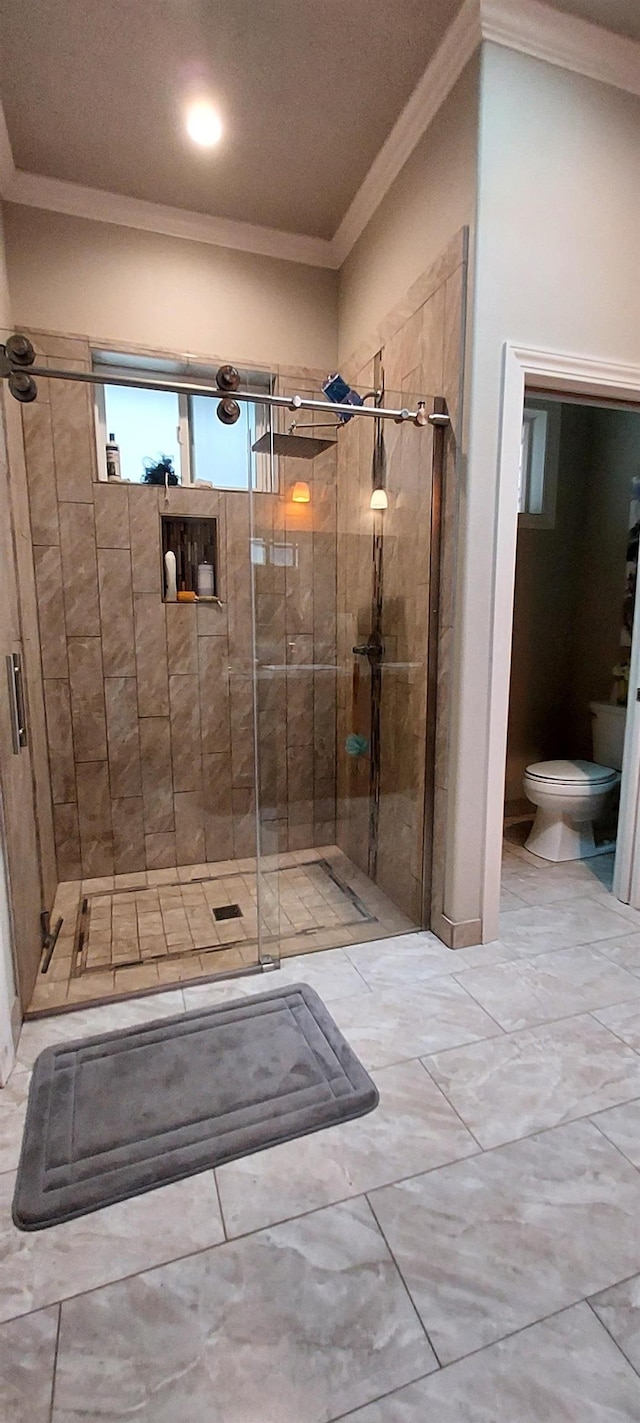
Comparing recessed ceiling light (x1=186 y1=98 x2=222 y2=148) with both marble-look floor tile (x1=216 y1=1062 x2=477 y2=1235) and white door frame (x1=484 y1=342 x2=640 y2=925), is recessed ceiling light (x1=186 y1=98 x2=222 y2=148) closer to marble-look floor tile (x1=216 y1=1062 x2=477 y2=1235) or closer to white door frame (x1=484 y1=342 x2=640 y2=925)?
white door frame (x1=484 y1=342 x2=640 y2=925)

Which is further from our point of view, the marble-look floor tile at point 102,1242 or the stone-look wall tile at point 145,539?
the stone-look wall tile at point 145,539

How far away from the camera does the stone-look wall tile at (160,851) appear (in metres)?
2.96

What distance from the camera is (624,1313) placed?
1042 millimetres

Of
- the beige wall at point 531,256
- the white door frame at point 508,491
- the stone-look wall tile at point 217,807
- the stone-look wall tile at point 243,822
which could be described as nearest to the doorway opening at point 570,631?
the white door frame at point 508,491

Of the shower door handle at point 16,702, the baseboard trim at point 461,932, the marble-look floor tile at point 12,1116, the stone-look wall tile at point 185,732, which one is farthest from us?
the stone-look wall tile at point 185,732

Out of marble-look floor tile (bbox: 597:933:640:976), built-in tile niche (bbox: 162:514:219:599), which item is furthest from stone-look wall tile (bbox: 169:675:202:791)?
marble-look floor tile (bbox: 597:933:640:976)

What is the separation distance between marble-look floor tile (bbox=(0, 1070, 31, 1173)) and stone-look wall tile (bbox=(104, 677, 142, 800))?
1.42 metres

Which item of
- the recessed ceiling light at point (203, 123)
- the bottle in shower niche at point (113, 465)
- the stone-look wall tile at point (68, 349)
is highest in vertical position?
the recessed ceiling light at point (203, 123)

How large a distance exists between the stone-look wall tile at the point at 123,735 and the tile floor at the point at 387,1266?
1.29m

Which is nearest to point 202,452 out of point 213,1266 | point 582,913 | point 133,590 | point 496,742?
point 133,590

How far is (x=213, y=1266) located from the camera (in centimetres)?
112

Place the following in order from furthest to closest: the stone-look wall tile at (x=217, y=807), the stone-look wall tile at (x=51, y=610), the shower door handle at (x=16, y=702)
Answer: the stone-look wall tile at (x=217, y=807), the stone-look wall tile at (x=51, y=610), the shower door handle at (x=16, y=702)

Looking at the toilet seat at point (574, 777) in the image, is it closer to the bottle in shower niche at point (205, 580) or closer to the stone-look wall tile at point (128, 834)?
the bottle in shower niche at point (205, 580)

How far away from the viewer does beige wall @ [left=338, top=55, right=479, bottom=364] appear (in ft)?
6.12
